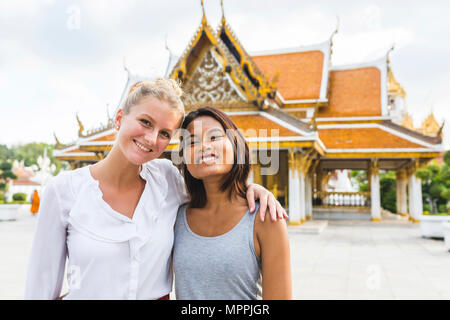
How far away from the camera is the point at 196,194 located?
4.73 feet

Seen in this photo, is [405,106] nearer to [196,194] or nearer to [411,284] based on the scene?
[411,284]

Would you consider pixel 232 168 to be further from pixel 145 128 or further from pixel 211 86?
pixel 211 86

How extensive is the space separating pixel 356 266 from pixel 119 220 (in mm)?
4981

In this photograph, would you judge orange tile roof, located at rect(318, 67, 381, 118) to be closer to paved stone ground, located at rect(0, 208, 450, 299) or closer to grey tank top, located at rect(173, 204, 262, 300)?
paved stone ground, located at rect(0, 208, 450, 299)

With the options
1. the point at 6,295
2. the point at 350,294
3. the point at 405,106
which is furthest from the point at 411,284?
the point at 405,106

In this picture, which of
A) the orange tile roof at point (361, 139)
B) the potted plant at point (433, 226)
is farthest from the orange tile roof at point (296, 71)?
the potted plant at point (433, 226)

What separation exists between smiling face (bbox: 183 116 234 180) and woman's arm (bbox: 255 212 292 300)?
0.97 feet

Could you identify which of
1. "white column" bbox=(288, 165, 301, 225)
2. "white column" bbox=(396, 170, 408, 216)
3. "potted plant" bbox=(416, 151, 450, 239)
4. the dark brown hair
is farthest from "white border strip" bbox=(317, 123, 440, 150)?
the dark brown hair

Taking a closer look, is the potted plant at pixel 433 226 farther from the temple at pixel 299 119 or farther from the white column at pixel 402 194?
the white column at pixel 402 194

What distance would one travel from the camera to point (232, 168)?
1.37 m

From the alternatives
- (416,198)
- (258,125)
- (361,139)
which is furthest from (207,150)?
(416,198)

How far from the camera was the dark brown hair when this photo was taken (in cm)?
134

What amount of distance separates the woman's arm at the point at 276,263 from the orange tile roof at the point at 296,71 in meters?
12.6

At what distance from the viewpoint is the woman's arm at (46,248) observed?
1.12 metres
